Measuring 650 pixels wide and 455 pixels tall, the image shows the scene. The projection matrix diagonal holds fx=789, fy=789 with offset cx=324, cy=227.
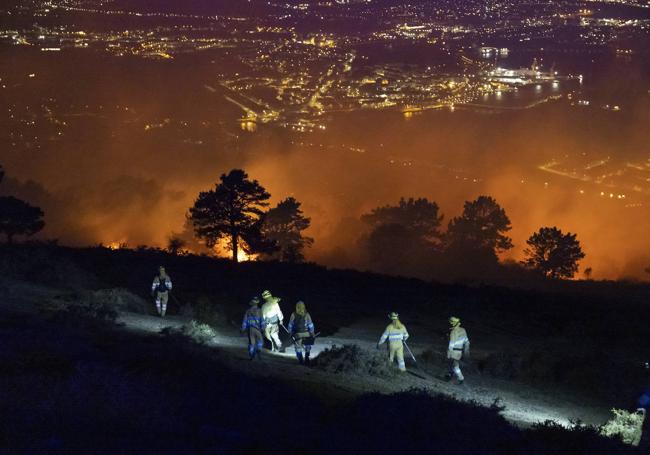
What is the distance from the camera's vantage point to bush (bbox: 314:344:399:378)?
1775 cm

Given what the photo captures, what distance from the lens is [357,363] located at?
1786 centimetres

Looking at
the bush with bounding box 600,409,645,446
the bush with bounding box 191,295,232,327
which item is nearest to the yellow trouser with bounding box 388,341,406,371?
the bush with bounding box 600,409,645,446

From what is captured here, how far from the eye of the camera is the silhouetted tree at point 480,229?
218 feet

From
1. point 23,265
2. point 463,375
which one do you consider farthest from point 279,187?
point 463,375

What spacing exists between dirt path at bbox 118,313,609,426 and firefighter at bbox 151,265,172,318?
2.15 m

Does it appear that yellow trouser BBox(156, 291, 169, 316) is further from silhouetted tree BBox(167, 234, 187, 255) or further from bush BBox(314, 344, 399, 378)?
silhouetted tree BBox(167, 234, 187, 255)

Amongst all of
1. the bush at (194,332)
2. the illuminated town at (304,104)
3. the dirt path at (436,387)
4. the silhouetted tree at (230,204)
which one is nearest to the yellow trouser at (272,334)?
the dirt path at (436,387)

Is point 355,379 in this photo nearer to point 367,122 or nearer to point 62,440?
point 62,440

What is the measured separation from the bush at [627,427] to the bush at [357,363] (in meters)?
4.82

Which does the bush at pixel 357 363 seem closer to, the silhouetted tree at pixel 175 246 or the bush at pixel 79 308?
the bush at pixel 79 308

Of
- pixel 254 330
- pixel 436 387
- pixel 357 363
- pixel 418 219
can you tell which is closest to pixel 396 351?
pixel 357 363

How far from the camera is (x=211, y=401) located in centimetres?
1238

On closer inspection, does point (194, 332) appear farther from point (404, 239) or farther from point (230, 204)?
point (404, 239)

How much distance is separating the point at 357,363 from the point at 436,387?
185cm
